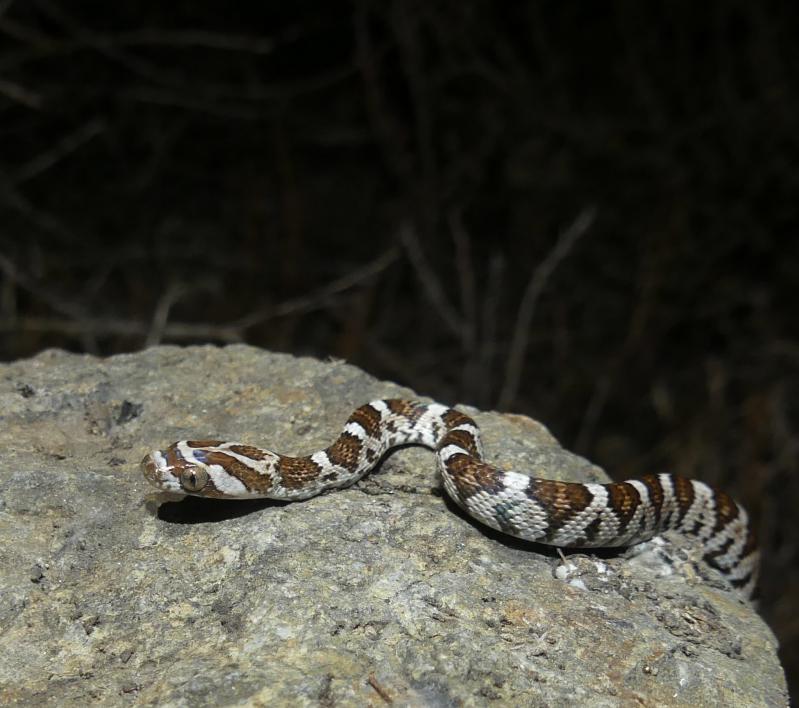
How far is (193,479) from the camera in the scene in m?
4.43

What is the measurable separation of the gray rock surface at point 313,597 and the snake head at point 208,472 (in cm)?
15

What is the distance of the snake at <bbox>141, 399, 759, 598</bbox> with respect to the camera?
4.50 metres

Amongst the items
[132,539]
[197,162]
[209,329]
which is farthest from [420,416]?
[197,162]

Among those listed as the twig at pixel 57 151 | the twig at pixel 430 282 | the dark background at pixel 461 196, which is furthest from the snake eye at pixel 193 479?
the twig at pixel 57 151

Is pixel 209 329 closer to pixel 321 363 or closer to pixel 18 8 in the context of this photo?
pixel 321 363

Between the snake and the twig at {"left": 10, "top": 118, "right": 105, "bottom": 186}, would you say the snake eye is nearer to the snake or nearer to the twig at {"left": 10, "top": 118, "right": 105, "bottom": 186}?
the snake

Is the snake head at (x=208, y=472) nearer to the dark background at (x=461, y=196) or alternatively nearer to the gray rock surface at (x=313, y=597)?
the gray rock surface at (x=313, y=597)

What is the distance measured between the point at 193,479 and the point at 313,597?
852mm

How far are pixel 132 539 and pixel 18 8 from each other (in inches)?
309

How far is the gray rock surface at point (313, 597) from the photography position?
3.66 m

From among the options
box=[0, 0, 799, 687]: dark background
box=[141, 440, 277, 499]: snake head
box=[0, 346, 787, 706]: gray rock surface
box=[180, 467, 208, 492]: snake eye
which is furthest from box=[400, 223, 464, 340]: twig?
box=[180, 467, 208, 492]: snake eye

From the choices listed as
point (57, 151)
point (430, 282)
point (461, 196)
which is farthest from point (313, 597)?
point (57, 151)

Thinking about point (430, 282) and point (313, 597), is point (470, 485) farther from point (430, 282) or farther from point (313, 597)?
point (430, 282)

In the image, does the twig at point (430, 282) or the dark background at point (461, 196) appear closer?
the twig at point (430, 282)
